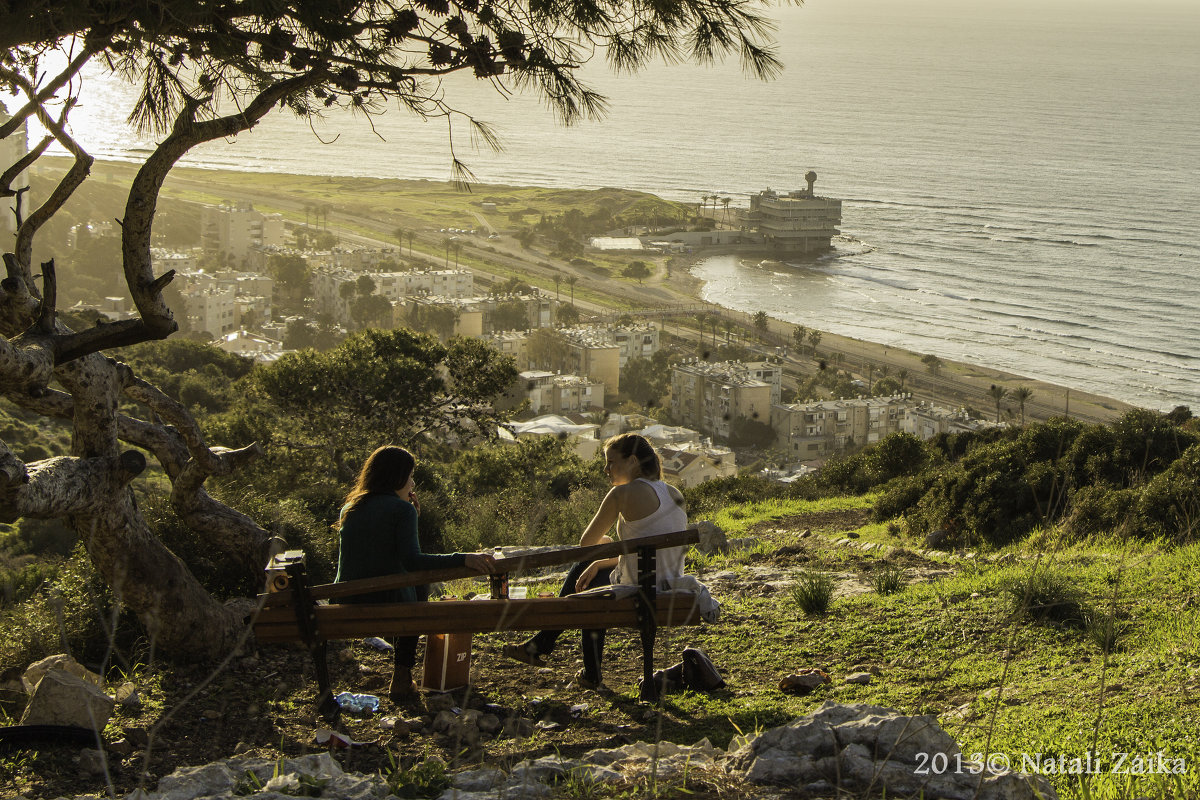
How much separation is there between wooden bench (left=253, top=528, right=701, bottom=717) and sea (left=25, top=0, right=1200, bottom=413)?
1.80m

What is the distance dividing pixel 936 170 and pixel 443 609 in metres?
89.2

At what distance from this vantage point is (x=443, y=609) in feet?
11.4

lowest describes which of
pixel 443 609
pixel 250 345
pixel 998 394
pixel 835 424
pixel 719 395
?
pixel 835 424

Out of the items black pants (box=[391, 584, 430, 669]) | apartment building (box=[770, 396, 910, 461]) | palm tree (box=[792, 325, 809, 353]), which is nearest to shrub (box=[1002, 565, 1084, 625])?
black pants (box=[391, 584, 430, 669])

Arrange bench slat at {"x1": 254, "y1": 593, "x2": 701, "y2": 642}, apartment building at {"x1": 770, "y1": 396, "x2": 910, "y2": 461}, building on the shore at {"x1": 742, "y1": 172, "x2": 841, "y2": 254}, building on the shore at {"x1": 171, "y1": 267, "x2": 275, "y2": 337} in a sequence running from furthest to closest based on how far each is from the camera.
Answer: building on the shore at {"x1": 742, "y1": 172, "x2": 841, "y2": 254}, building on the shore at {"x1": 171, "y1": 267, "x2": 275, "y2": 337}, apartment building at {"x1": 770, "y1": 396, "x2": 910, "y2": 461}, bench slat at {"x1": 254, "y1": 593, "x2": 701, "y2": 642}

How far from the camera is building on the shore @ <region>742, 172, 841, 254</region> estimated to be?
212 feet

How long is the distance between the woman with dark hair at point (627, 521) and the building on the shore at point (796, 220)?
2442 inches

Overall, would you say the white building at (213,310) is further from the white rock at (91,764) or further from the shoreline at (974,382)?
the white rock at (91,764)

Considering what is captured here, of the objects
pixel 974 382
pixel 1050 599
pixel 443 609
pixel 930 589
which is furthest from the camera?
pixel 974 382

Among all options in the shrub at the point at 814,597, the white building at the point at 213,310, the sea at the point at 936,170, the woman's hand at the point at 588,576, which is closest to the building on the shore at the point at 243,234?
the sea at the point at 936,170

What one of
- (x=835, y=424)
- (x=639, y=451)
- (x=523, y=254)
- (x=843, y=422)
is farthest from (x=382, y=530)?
(x=523, y=254)

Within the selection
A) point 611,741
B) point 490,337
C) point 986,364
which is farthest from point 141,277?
point 490,337

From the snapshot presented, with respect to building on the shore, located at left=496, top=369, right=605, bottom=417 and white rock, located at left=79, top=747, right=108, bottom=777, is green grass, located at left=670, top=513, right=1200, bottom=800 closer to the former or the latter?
white rock, located at left=79, top=747, right=108, bottom=777

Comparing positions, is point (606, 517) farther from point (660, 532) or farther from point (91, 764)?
point (91, 764)
